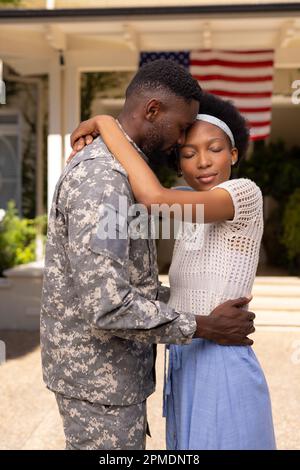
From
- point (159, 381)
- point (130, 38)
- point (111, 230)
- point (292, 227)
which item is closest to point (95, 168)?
point (111, 230)

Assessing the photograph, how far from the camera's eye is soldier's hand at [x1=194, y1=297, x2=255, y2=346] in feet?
7.02

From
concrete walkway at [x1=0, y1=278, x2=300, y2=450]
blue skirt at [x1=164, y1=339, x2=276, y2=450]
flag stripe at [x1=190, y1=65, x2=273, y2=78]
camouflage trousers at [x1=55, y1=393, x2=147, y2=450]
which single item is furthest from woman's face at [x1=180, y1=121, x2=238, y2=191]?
flag stripe at [x1=190, y1=65, x2=273, y2=78]

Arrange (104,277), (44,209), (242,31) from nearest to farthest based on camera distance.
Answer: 1. (104,277)
2. (242,31)
3. (44,209)

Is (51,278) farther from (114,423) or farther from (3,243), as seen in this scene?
(3,243)

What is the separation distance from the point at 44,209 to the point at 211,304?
753 cm

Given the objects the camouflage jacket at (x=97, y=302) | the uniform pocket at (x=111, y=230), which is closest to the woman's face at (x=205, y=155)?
the camouflage jacket at (x=97, y=302)

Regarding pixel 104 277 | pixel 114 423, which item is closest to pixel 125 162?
pixel 104 277

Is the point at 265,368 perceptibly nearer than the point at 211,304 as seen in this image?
No

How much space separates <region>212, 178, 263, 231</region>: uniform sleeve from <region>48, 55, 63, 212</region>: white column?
20.1ft

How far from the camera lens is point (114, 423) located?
2.16 m

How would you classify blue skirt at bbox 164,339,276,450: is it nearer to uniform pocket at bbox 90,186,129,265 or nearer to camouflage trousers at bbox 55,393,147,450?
camouflage trousers at bbox 55,393,147,450

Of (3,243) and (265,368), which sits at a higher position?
(3,243)

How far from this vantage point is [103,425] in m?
2.16

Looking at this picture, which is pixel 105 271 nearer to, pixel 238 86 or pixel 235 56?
pixel 238 86
